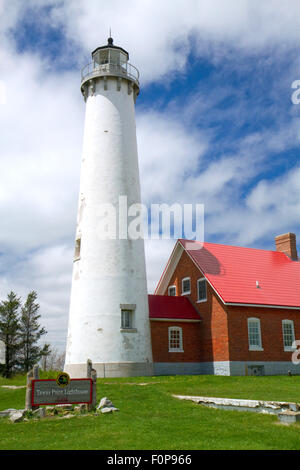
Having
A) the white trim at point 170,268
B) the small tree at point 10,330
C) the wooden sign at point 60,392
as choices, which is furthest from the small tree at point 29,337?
the wooden sign at point 60,392

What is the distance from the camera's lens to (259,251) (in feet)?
112

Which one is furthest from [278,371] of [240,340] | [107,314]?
[107,314]

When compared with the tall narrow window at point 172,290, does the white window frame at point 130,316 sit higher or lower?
lower

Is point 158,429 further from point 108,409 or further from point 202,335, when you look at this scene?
point 202,335

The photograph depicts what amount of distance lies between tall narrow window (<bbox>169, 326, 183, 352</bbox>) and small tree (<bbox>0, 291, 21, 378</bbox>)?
2032 cm

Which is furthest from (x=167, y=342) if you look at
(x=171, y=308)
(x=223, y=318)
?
(x=223, y=318)

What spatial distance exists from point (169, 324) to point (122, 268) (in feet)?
18.4

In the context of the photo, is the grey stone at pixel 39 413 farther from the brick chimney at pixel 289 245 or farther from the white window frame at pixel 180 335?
the brick chimney at pixel 289 245

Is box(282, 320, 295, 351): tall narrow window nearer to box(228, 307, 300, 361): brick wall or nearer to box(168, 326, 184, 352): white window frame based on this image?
box(228, 307, 300, 361): brick wall

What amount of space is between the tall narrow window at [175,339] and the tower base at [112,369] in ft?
12.9

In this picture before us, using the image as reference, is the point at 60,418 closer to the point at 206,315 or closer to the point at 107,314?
the point at 107,314

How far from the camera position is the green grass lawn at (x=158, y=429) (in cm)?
889

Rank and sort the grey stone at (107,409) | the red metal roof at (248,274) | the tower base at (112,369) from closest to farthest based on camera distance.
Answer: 1. the grey stone at (107,409)
2. the tower base at (112,369)
3. the red metal roof at (248,274)

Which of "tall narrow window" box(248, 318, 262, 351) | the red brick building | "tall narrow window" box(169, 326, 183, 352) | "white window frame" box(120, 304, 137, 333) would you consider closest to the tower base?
"white window frame" box(120, 304, 137, 333)
